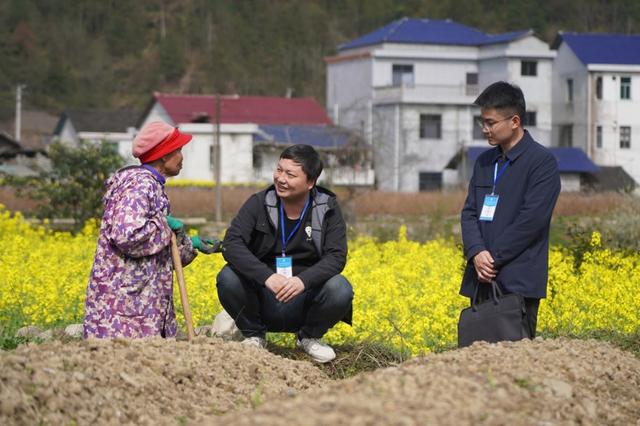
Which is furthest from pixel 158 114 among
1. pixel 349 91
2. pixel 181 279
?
pixel 181 279

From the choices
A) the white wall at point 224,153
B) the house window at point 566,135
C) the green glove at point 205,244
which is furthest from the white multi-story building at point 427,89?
the green glove at point 205,244

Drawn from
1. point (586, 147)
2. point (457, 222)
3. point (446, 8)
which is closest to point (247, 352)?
point (457, 222)

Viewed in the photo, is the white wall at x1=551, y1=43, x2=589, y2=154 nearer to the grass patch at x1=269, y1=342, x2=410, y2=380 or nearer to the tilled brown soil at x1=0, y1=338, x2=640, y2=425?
the grass patch at x1=269, y1=342, x2=410, y2=380

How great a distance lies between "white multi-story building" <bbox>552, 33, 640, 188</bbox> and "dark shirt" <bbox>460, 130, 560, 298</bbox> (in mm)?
47812

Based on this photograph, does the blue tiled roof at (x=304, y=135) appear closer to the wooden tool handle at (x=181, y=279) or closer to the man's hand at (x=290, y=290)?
the man's hand at (x=290, y=290)

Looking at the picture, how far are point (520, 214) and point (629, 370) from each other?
115 centimetres

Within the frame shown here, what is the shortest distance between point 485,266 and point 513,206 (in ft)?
1.32

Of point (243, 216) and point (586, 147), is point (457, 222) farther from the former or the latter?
point (586, 147)

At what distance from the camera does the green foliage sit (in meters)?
22.9

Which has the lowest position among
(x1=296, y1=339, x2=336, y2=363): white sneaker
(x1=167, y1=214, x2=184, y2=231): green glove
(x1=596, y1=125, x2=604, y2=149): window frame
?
(x1=296, y1=339, x2=336, y2=363): white sneaker

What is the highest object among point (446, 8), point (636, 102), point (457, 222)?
point (446, 8)

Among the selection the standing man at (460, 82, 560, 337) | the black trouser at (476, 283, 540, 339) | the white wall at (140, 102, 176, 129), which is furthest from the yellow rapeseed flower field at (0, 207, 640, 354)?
the white wall at (140, 102, 176, 129)

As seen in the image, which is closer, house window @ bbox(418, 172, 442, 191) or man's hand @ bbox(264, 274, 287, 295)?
man's hand @ bbox(264, 274, 287, 295)

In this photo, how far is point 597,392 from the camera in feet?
19.6
